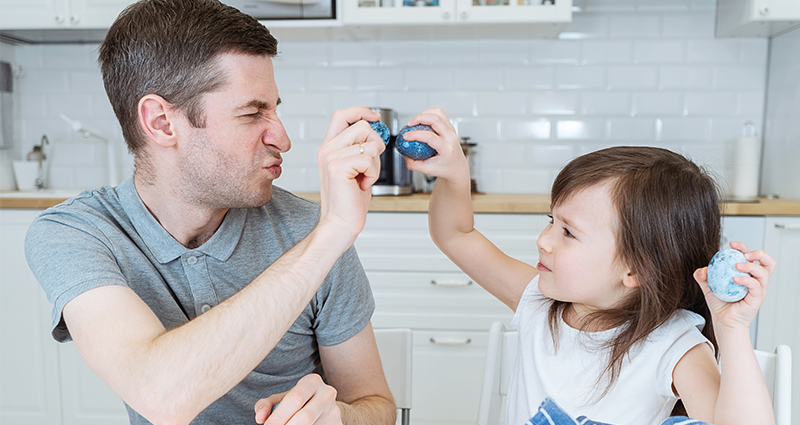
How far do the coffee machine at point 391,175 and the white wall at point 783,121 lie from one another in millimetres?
1561

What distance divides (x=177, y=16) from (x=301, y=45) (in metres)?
1.87

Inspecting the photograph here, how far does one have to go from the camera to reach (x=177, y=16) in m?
1.04

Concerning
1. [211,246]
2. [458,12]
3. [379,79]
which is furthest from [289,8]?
[211,246]

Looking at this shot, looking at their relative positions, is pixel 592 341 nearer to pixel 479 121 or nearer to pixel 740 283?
pixel 740 283

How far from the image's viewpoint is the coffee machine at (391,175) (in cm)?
248

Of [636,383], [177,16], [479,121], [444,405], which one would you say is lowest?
[444,405]

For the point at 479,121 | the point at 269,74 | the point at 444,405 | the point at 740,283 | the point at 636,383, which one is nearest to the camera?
the point at 740,283

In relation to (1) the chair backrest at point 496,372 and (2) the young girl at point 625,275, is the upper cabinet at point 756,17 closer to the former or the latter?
(2) the young girl at point 625,275

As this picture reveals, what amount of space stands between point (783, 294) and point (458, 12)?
1.62 m

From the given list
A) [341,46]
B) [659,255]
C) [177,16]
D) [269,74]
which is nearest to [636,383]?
[659,255]

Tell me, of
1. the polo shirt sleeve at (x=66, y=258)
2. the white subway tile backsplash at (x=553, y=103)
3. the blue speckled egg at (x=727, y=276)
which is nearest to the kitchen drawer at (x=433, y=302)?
the white subway tile backsplash at (x=553, y=103)

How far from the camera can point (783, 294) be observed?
217 centimetres

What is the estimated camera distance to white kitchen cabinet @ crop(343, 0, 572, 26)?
2377 millimetres

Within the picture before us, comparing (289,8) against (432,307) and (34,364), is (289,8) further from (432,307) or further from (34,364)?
(34,364)
